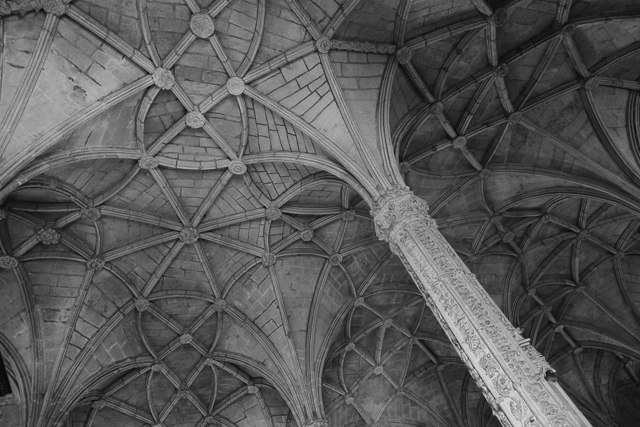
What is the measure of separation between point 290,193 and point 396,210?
18.4 feet

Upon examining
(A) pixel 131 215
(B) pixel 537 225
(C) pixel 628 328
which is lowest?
(C) pixel 628 328

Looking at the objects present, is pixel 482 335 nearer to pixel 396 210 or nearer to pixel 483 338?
pixel 483 338

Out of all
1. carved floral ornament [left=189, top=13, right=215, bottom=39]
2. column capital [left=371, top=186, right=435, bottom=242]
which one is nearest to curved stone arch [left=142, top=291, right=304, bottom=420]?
column capital [left=371, top=186, right=435, bottom=242]

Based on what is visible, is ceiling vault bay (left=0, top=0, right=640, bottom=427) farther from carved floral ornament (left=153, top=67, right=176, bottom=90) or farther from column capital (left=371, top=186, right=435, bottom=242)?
column capital (left=371, top=186, right=435, bottom=242)

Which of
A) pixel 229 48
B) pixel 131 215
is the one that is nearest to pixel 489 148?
pixel 229 48

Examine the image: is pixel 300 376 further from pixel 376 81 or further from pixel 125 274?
pixel 376 81

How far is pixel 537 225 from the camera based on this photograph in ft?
64.8

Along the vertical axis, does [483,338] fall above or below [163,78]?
below

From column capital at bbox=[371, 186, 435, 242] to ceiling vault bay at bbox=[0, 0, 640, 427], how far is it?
61 cm

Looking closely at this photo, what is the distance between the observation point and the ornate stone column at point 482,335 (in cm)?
754

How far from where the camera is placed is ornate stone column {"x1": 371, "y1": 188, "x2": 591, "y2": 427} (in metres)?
7.54

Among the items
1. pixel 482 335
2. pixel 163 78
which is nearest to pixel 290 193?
pixel 163 78

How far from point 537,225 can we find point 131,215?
13.7m

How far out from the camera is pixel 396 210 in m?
11.8
